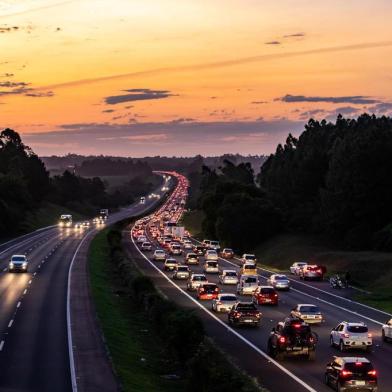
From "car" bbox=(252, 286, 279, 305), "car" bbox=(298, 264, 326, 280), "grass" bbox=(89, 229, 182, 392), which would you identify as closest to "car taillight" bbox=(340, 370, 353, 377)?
"grass" bbox=(89, 229, 182, 392)

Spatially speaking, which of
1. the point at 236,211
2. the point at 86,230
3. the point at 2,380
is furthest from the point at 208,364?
the point at 86,230

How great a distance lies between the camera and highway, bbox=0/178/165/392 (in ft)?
97.8

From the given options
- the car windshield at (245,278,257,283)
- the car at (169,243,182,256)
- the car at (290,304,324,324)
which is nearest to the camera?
the car at (290,304,324,324)

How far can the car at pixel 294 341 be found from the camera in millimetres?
36062

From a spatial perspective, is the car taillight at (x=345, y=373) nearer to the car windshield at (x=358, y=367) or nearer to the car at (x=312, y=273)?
the car windshield at (x=358, y=367)

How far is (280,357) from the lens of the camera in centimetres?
3666

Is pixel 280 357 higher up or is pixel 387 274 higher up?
pixel 280 357

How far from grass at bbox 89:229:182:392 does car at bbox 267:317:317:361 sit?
5.10 metres

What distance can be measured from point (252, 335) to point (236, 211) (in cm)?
8948

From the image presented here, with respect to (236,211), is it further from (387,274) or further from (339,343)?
(339,343)

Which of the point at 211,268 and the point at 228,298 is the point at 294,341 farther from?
the point at 211,268

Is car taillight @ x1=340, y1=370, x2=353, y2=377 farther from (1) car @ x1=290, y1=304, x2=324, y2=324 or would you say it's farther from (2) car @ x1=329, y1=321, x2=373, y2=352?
(1) car @ x1=290, y1=304, x2=324, y2=324

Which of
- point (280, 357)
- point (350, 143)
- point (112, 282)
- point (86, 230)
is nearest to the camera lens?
point (280, 357)

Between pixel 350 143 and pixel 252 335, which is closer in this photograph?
pixel 252 335
